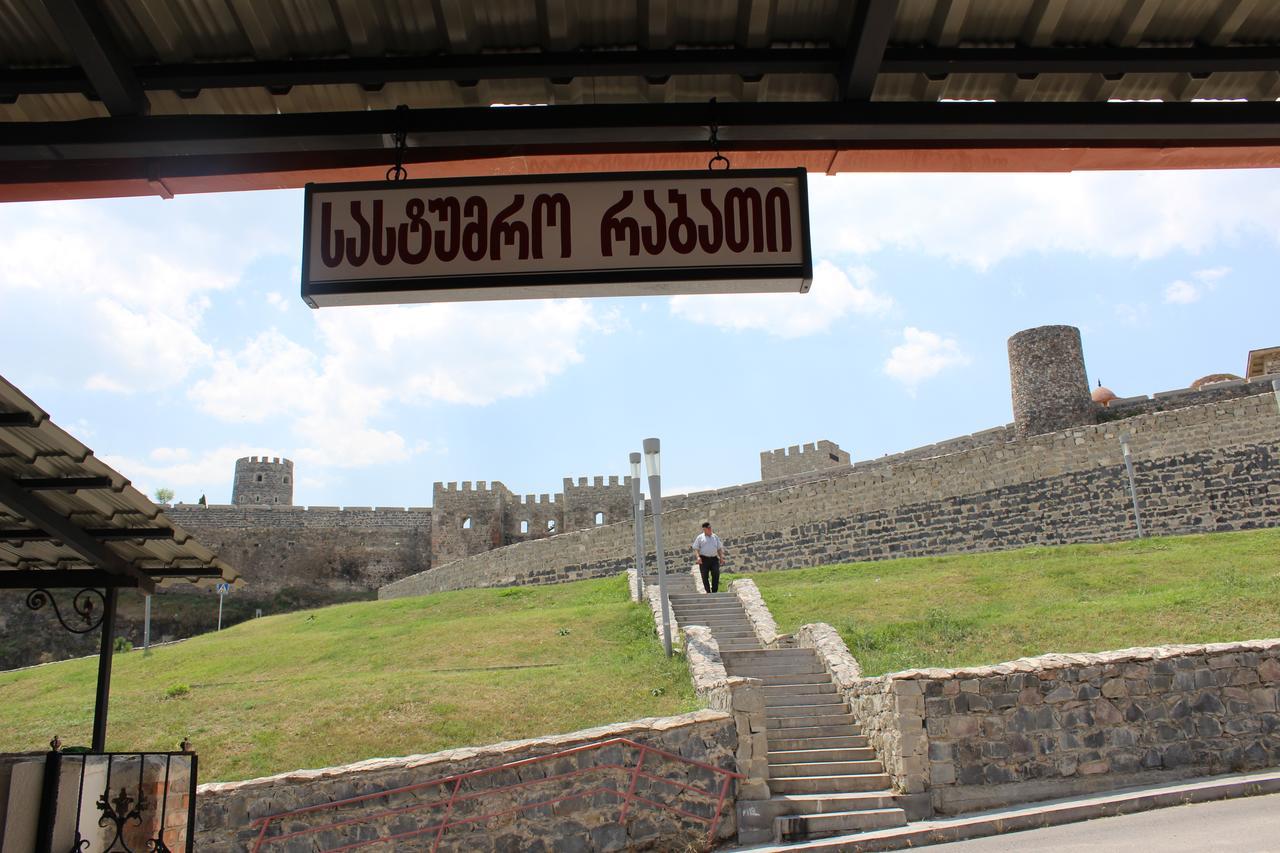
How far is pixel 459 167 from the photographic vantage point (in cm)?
434

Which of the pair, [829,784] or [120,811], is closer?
[120,811]

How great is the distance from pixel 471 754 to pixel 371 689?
4.48 meters

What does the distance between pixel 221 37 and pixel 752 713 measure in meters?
9.01

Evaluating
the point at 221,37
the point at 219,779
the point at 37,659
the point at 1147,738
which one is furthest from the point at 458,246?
the point at 37,659

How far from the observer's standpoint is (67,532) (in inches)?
223

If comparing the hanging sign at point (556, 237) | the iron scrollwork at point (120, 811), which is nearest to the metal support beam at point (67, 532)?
the iron scrollwork at point (120, 811)

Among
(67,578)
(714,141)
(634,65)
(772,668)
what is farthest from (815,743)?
(634,65)

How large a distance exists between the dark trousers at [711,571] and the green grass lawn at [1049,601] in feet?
3.28

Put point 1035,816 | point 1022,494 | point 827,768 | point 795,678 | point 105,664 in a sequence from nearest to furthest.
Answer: point 105,664 < point 1035,816 < point 827,768 < point 795,678 < point 1022,494

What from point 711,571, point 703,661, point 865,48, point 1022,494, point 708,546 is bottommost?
point 703,661

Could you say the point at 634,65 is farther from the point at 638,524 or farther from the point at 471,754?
the point at 638,524

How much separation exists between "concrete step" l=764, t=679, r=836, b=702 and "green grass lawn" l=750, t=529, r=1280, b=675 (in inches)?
26.1

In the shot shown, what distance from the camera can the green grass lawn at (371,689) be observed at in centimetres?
1227

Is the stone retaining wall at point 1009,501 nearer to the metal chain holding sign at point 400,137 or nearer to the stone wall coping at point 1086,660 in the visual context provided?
the stone wall coping at point 1086,660
